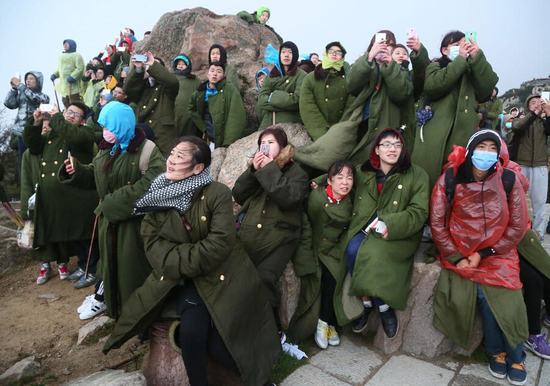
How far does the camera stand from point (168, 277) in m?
2.67

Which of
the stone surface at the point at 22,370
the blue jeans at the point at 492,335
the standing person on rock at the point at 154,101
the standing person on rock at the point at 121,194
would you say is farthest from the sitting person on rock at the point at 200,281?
the standing person on rock at the point at 154,101

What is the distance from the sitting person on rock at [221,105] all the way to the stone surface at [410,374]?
3.99 metres

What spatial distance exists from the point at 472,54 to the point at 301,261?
9.17ft

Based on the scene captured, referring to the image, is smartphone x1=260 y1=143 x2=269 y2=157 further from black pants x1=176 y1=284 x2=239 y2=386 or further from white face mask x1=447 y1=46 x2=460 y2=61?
white face mask x1=447 y1=46 x2=460 y2=61

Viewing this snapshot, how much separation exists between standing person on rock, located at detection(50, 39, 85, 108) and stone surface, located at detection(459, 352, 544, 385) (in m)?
10.8

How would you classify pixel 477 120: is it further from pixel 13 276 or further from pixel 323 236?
pixel 13 276

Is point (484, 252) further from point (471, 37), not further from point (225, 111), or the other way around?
point (225, 111)

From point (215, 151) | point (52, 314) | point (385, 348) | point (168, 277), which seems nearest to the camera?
point (168, 277)

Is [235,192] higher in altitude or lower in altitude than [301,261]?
higher

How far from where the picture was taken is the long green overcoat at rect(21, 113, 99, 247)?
16.7ft

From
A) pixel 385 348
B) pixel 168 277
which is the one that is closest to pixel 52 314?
pixel 168 277

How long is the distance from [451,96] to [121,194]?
12.1 feet

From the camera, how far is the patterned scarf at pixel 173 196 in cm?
280

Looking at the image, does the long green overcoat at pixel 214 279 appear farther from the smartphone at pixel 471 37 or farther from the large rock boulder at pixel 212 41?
the large rock boulder at pixel 212 41
